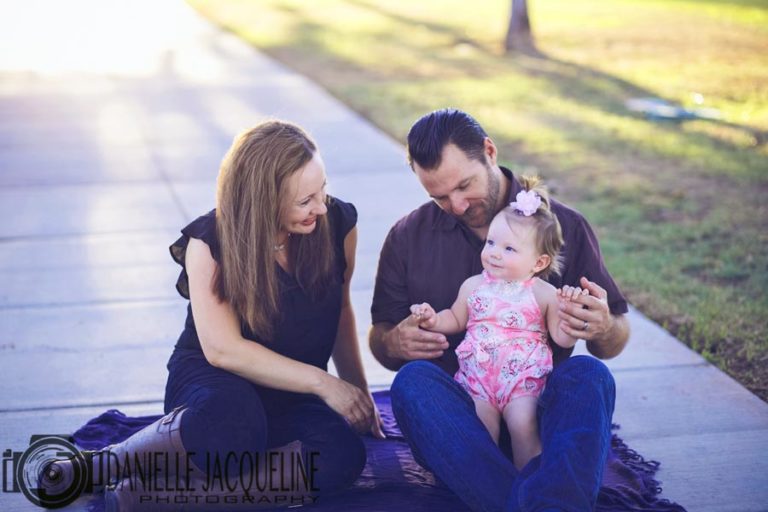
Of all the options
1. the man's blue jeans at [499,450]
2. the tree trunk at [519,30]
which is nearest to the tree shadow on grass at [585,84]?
the tree trunk at [519,30]

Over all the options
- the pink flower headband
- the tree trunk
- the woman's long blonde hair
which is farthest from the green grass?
the woman's long blonde hair

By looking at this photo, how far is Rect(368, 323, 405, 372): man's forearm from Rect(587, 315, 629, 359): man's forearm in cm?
70

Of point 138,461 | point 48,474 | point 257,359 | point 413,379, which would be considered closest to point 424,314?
point 413,379

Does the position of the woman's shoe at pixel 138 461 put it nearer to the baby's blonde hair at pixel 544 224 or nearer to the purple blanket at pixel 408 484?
the purple blanket at pixel 408 484

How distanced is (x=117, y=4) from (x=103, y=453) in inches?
788

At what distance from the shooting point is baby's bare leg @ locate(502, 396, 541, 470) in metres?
3.37

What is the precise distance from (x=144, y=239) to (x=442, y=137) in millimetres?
3368

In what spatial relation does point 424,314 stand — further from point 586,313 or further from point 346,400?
point 586,313

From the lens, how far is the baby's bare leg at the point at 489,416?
3.45m

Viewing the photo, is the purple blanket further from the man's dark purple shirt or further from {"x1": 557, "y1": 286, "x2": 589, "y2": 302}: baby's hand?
{"x1": 557, "y1": 286, "x2": 589, "y2": 302}: baby's hand

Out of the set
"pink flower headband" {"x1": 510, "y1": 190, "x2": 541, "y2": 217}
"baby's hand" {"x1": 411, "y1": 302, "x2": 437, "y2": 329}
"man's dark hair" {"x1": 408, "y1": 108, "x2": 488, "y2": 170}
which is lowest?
"baby's hand" {"x1": 411, "y1": 302, "x2": 437, "y2": 329}

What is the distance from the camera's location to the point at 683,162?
8.37 metres

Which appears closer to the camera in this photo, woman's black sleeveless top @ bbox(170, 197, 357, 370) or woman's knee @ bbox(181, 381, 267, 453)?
woman's knee @ bbox(181, 381, 267, 453)

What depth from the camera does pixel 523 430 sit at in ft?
11.1
